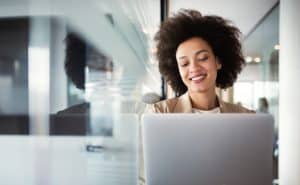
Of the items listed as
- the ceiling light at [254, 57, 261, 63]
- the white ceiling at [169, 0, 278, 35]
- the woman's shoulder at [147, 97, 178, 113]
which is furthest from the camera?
the ceiling light at [254, 57, 261, 63]

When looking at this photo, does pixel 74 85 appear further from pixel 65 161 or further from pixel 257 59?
pixel 257 59

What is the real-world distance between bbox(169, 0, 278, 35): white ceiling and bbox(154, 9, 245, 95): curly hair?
0.54 metres

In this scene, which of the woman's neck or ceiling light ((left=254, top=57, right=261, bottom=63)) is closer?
the woman's neck

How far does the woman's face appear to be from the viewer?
1.62m

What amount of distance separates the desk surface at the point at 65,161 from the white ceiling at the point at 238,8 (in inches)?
47.0

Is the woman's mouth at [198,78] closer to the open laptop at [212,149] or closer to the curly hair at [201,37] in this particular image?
the curly hair at [201,37]

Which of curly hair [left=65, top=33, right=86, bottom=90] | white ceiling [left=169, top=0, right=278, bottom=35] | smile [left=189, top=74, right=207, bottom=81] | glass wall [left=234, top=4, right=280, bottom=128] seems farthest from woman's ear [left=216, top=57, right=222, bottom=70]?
curly hair [left=65, top=33, right=86, bottom=90]

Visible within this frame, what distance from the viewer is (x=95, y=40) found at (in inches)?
101

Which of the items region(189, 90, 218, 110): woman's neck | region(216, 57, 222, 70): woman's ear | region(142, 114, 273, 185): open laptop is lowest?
region(142, 114, 273, 185): open laptop

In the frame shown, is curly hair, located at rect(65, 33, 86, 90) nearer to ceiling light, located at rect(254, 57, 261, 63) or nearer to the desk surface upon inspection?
the desk surface

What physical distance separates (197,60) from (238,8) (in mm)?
1333

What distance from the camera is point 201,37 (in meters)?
1.66

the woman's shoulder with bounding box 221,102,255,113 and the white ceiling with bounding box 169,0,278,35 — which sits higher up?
the white ceiling with bounding box 169,0,278,35

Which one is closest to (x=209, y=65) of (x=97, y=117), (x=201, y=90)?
(x=201, y=90)
